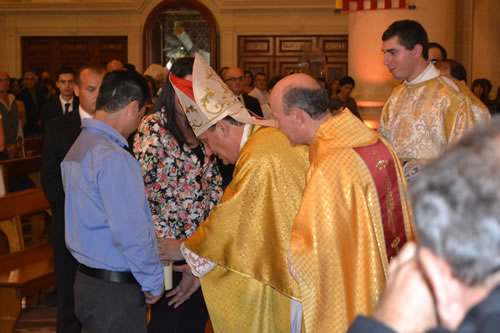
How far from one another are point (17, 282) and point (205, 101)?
1.86 meters

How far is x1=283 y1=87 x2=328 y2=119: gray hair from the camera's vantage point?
281cm

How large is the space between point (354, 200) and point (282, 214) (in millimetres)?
452

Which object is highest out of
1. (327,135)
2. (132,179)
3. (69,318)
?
(327,135)

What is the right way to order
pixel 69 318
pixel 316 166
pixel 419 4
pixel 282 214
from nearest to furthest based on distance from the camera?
pixel 316 166
pixel 282 214
pixel 69 318
pixel 419 4

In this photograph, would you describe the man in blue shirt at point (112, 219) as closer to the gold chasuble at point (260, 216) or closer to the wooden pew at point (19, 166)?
the gold chasuble at point (260, 216)

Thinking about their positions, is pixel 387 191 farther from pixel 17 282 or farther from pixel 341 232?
pixel 17 282

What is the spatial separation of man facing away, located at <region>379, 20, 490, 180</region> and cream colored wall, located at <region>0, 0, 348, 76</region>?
924 centimetres

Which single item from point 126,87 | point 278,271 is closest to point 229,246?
point 278,271

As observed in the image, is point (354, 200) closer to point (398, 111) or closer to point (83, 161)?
point (83, 161)

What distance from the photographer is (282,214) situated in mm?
3010

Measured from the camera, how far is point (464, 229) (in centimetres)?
90

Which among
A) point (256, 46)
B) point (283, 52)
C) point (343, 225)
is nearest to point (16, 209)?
point (343, 225)

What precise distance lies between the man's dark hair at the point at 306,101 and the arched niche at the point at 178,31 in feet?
36.1

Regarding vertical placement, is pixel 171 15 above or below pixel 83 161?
above
